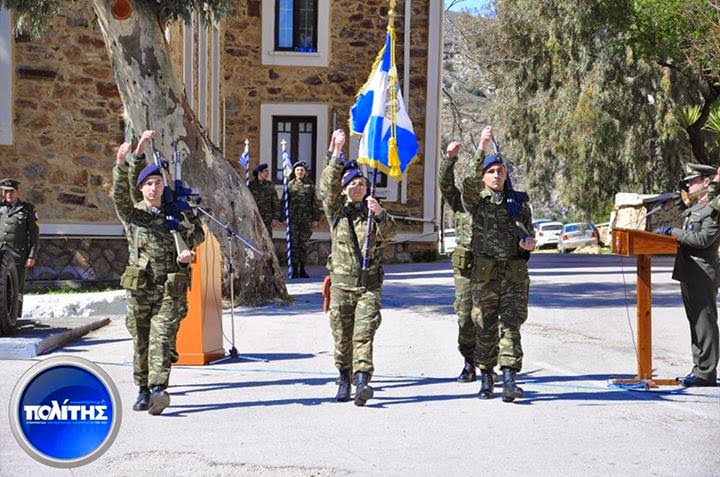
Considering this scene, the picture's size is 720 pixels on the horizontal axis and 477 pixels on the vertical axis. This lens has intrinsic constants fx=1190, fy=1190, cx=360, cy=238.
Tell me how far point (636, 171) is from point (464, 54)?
13317 mm

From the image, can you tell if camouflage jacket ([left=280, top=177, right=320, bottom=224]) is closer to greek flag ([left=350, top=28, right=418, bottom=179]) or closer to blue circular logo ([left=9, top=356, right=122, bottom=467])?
greek flag ([left=350, top=28, right=418, bottom=179])

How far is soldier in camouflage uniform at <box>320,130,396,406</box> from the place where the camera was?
387 inches

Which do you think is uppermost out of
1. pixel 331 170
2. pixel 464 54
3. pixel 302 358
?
pixel 464 54

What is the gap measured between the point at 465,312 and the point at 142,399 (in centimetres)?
297

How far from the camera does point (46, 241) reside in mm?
20109

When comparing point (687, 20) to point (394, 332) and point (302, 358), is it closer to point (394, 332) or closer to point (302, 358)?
point (394, 332)

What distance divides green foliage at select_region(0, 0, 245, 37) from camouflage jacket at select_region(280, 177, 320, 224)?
5363 mm

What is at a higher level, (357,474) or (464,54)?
(464,54)

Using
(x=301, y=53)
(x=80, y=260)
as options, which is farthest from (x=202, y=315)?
(x=301, y=53)

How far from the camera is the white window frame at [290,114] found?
27.5m

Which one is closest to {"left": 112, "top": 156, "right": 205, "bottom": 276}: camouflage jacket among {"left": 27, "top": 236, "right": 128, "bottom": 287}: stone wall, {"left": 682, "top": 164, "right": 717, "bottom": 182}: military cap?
{"left": 682, "top": 164, "right": 717, "bottom": 182}: military cap

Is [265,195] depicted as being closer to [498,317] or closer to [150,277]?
[498,317]

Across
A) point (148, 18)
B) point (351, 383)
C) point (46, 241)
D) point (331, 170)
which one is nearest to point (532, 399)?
point (351, 383)

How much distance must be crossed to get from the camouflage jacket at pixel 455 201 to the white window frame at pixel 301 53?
1748 cm
